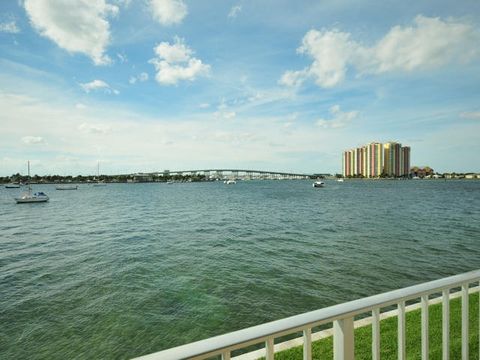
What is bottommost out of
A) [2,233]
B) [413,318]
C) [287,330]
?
[2,233]

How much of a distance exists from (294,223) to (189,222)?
1171cm

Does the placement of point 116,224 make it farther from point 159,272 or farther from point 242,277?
point 242,277

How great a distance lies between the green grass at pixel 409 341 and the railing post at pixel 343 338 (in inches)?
150

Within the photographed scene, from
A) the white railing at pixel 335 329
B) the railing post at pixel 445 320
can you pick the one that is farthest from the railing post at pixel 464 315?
the railing post at pixel 445 320

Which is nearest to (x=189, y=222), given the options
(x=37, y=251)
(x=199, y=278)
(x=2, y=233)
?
(x=37, y=251)

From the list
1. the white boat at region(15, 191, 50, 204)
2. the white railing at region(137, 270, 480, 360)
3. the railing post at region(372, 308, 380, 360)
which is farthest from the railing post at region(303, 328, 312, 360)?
the white boat at region(15, 191, 50, 204)

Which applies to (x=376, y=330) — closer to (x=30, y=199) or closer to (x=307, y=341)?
(x=307, y=341)

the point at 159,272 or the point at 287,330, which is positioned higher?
the point at 287,330

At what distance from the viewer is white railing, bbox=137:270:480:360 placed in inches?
63.7

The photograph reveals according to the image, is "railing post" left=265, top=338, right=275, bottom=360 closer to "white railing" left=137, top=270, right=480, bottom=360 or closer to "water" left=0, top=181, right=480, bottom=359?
"white railing" left=137, top=270, right=480, bottom=360

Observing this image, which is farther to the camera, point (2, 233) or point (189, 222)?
point (189, 222)

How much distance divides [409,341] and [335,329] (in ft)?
15.7

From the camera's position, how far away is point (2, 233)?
1121 inches

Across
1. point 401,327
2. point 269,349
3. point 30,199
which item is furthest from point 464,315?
point 30,199
